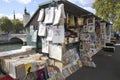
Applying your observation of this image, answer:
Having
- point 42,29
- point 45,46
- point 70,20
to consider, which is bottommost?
point 45,46

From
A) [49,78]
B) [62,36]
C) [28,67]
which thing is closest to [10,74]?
[28,67]

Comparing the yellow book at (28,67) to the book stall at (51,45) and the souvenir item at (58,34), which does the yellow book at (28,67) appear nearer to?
the book stall at (51,45)

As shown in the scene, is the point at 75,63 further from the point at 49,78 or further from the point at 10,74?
the point at 10,74

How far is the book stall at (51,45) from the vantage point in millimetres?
1964

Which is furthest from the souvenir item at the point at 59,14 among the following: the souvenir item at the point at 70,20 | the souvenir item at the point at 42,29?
the souvenir item at the point at 70,20

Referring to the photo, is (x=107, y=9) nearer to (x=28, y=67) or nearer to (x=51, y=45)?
(x=51, y=45)

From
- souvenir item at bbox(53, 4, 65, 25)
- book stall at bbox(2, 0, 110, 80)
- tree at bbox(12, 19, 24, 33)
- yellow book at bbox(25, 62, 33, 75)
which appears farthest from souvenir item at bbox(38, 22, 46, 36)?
tree at bbox(12, 19, 24, 33)

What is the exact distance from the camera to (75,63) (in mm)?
3137

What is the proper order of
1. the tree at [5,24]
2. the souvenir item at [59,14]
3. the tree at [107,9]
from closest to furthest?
the souvenir item at [59,14] < the tree at [107,9] < the tree at [5,24]

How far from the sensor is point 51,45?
2578 millimetres

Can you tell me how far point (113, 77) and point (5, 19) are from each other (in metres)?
31.3

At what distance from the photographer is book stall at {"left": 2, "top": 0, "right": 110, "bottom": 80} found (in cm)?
196

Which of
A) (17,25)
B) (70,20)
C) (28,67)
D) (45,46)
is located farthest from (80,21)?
(17,25)

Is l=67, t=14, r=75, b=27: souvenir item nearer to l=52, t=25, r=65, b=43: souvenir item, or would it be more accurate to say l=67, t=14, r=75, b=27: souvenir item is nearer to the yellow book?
l=52, t=25, r=65, b=43: souvenir item
